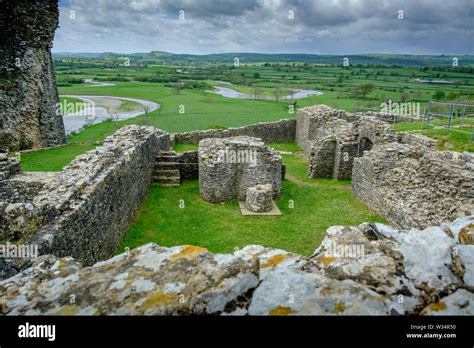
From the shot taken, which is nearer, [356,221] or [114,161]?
[114,161]

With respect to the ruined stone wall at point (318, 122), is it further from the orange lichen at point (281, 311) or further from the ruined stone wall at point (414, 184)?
the orange lichen at point (281, 311)

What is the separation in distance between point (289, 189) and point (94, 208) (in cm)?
992

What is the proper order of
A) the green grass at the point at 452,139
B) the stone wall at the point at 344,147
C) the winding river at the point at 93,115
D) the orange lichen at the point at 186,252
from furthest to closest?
the winding river at the point at 93,115
the stone wall at the point at 344,147
the green grass at the point at 452,139
the orange lichen at the point at 186,252

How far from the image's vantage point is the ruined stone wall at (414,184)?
9.45m

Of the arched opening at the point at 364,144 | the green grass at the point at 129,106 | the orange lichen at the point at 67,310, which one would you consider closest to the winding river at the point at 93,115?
the green grass at the point at 129,106

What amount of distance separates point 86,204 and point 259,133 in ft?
68.8

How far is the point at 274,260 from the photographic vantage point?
384 centimetres

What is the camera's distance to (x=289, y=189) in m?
16.2

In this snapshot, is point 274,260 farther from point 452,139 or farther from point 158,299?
point 452,139

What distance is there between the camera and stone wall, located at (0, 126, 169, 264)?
19.7 feet

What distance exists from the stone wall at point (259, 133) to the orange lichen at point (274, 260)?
2151cm
